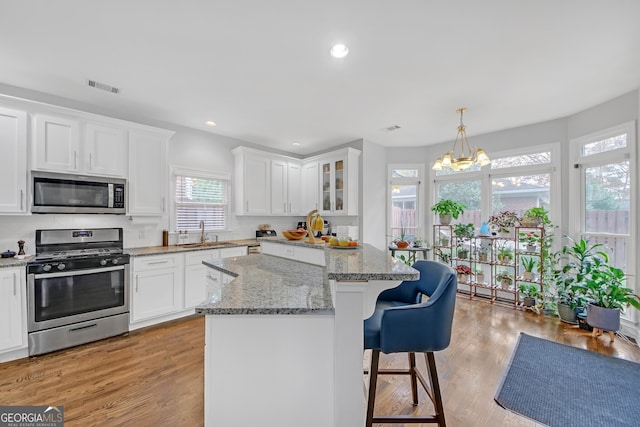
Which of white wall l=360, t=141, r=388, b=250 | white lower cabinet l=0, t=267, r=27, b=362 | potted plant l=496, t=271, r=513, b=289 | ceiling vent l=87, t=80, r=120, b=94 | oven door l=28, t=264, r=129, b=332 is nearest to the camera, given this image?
white lower cabinet l=0, t=267, r=27, b=362

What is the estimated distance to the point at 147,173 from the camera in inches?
133

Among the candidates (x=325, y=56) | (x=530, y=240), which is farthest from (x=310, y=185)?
(x=530, y=240)

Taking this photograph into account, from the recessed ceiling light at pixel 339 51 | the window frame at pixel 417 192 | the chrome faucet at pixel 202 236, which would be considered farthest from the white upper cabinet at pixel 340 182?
the recessed ceiling light at pixel 339 51

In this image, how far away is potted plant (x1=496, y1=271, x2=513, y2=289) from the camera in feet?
13.4

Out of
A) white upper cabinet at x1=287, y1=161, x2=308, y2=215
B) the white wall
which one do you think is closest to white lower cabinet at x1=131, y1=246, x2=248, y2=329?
white upper cabinet at x1=287, y1=161, x2=308, y2=215

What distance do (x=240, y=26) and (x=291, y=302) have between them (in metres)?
1.91

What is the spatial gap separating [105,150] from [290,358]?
3278 millimetres

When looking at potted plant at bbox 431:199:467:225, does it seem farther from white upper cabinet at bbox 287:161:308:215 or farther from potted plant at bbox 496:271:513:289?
white upper cabinet at bbox 287:161:308:215

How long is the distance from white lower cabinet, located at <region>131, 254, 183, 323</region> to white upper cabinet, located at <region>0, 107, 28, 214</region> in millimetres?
1157

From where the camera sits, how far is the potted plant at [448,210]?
4390 millimetres

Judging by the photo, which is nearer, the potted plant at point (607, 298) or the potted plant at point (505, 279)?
the potted plant at point (607, 298)

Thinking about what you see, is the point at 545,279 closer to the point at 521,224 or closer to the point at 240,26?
the point at 521,224

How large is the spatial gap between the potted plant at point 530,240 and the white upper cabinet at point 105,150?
5.46m

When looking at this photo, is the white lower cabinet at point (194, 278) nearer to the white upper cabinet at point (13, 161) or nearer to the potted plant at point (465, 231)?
the white upper cabinet at point (13, 161)
